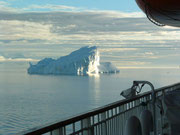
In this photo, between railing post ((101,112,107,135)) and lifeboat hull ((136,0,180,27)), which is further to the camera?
lifeboat hull ((136,0,180,27))

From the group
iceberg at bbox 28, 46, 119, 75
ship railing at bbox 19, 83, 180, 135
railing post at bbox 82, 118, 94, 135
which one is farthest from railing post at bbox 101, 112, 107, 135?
iceberg at bbox 28, 46, 119, 75

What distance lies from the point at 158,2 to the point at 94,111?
1165 mm

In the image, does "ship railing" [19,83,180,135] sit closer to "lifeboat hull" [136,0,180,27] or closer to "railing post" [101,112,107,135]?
"railing post" [101,112,107,135]

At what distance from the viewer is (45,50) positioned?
81.2m

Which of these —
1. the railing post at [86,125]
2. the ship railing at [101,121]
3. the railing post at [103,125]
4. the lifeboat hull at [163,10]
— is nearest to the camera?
the ship railing at [101,121]

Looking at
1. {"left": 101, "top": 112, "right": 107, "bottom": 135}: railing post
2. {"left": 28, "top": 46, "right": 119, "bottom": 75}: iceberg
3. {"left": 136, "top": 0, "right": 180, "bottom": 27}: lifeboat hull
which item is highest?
{"left": 136, "top": 0, "right": 180, "bottom": 27}: lifeboat hull

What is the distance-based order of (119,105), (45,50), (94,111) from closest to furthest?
(94,111), (119,105), (45,50)

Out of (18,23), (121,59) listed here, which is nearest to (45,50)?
(18,23)

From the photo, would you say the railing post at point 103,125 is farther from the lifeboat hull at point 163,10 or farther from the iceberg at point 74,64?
the iceberg at point 74,64

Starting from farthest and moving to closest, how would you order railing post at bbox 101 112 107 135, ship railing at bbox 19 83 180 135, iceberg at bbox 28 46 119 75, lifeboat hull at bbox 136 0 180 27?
iceberg at bbox 28 46 119 75
lifeboat hull at bbox 136 0 180 27
railing post at bbox 101 112 107 135
ship railing at bbox 19 83 180 135

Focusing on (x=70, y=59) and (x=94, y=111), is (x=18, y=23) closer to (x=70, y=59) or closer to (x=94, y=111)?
(x=70, y=59)

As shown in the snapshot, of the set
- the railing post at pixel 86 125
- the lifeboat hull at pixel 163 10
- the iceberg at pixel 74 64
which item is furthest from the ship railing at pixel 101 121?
the iceberg at pixel 74 64

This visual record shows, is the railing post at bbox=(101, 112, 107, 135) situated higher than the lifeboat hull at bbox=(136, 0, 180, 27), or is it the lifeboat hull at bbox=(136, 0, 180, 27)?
the lifeboat hull at bbox=(136, 0, 180, 27)

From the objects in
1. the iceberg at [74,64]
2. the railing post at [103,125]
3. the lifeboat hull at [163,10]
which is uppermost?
the lifeboat hull at [163,10]
